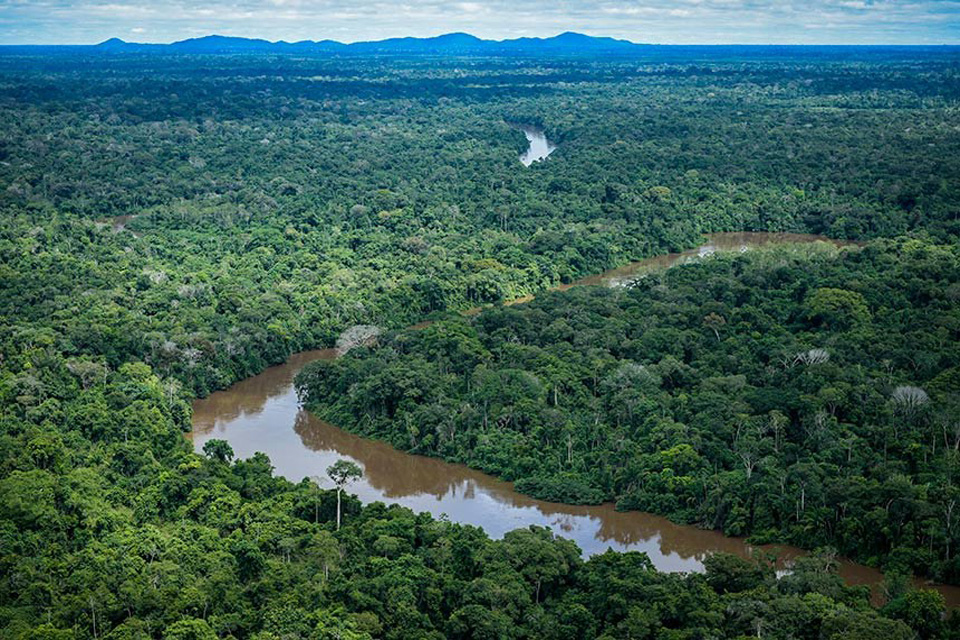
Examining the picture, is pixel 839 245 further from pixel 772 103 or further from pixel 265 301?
pixel 772 103

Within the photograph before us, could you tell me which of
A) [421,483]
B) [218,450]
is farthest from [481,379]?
[218,450]

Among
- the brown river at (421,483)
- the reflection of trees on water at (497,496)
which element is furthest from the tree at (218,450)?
the reflection of trees on water at (497,496)

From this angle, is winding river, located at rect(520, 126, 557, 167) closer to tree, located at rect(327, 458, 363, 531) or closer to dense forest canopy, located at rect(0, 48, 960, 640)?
dense forest canopy, located at rect(0, 48, 960, 640)

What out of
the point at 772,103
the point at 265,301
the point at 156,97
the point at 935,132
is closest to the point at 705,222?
the point at 265,301

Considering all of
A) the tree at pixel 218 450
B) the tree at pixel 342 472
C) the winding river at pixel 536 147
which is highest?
the winding river at pixel 536 147

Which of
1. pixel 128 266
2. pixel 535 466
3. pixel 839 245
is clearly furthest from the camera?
pixel 839 245

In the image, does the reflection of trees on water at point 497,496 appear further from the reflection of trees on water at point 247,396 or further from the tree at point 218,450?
the tree at point 218,450
